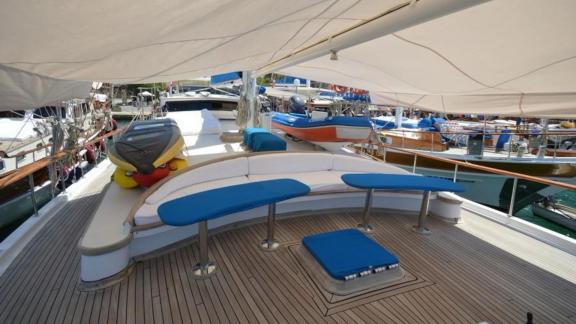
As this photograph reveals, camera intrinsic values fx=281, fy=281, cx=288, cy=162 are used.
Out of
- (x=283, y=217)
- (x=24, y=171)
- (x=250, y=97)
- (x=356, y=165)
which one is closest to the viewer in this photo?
(x=24, y=171)

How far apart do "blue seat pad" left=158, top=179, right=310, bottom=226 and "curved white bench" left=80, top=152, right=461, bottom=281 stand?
362mm

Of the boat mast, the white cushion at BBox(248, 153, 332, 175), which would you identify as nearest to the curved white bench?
the white cushion at BBox(248, 153, 332, 175)

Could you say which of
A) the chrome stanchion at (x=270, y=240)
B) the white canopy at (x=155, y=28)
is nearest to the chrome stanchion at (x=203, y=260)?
the chrome stanchion at (x=270, y=240)

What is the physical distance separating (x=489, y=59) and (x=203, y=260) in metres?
3.29

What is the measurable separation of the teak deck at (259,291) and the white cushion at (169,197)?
42cm

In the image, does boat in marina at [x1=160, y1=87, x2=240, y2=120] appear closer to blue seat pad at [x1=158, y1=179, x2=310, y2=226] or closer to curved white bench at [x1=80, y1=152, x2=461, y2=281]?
Answer: curved white bench at [x1=80, y1=152, x2=461, y2=281]

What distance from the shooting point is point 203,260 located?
7.84 ft

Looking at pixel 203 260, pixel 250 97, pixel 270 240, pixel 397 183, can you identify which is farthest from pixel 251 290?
pixel 250 97

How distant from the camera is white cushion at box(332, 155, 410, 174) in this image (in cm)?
387

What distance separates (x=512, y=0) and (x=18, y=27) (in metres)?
2.90

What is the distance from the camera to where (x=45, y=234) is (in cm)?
282

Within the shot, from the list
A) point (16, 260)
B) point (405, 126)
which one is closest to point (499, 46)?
point (16, 260)

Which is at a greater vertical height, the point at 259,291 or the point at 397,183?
the point at 397,183

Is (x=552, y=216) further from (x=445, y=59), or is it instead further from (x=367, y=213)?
(x=367, y=213)
